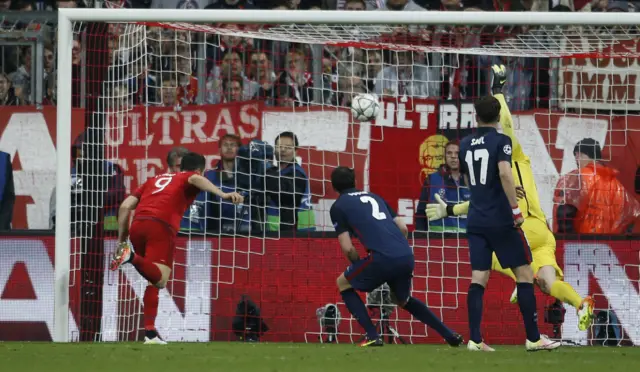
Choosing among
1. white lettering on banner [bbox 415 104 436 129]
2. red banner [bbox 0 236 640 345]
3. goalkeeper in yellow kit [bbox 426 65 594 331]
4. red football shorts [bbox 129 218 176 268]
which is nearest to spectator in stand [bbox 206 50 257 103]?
red banner [bbox 0 236 640 345]

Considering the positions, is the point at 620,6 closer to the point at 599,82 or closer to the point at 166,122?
the point at 599,82

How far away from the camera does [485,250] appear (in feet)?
Result: 33.0

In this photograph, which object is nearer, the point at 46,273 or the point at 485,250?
the point at 485,250

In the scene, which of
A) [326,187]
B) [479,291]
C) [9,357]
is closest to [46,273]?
[326,187]

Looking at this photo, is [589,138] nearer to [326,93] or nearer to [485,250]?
[326,93]

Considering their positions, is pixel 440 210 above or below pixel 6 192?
below

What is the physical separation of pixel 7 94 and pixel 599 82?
6.27 meters

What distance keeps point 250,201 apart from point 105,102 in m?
1.78

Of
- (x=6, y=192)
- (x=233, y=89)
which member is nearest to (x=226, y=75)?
(x=233, y=89)

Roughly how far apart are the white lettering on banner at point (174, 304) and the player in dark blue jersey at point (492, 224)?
3.95m

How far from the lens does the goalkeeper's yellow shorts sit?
1129 cm

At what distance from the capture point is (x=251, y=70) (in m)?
13.9

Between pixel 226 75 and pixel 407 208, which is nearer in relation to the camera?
pixel 407 208

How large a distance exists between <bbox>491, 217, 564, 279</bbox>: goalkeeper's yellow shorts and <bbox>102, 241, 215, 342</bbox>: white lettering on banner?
332 centimetres
